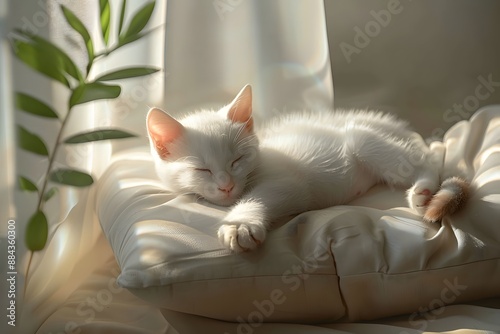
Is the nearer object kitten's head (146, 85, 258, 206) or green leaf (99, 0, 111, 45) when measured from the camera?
green leaf (99, 0, 111, 45)

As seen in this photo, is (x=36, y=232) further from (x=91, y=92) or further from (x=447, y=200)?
(x=447, y=200)

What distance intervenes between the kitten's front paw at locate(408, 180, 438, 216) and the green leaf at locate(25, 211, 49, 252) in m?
0.81

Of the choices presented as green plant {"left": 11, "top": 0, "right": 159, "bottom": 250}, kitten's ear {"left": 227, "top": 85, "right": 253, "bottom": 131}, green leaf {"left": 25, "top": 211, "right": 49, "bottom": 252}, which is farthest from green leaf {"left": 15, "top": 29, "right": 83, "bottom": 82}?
kitten's ear {"left": 227, "top": 85, "right": 253, "bottom": 131}

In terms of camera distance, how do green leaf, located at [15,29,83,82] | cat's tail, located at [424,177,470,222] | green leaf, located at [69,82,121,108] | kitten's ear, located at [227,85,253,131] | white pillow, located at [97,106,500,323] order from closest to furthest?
green leaf, located at [15,29,83,82] < green leaf, located at [69,82,121,108] < white pillow, located at [97,106,500,323] < cat's tail, located at [424,177,470,222] < kitten's ear, located at [227,85,253,131]

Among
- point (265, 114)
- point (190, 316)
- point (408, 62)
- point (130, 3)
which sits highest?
point (130, 3)

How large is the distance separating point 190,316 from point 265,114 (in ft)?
3.01

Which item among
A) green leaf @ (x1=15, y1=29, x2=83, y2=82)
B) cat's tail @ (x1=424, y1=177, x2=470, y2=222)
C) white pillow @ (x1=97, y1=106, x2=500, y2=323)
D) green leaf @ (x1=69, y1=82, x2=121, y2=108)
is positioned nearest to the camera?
green leaf @ (x1=15, y1=29, x2=83, y2=82)

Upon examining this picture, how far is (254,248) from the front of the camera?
1240mm

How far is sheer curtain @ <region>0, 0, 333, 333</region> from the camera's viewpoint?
1.22m

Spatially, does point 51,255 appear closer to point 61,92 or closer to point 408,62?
point 61,92

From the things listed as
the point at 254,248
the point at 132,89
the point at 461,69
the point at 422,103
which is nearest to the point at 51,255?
the point at 254,248

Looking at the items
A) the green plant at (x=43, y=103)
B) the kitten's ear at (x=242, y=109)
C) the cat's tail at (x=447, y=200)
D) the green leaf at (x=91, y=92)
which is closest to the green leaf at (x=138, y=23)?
the green plant at (x=43, y=103)

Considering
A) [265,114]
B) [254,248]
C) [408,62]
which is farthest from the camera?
[408,62]

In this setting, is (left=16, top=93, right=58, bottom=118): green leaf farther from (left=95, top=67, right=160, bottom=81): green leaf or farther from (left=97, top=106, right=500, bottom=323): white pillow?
(left=97, top=106, right=500, bottom=323): white pillow
